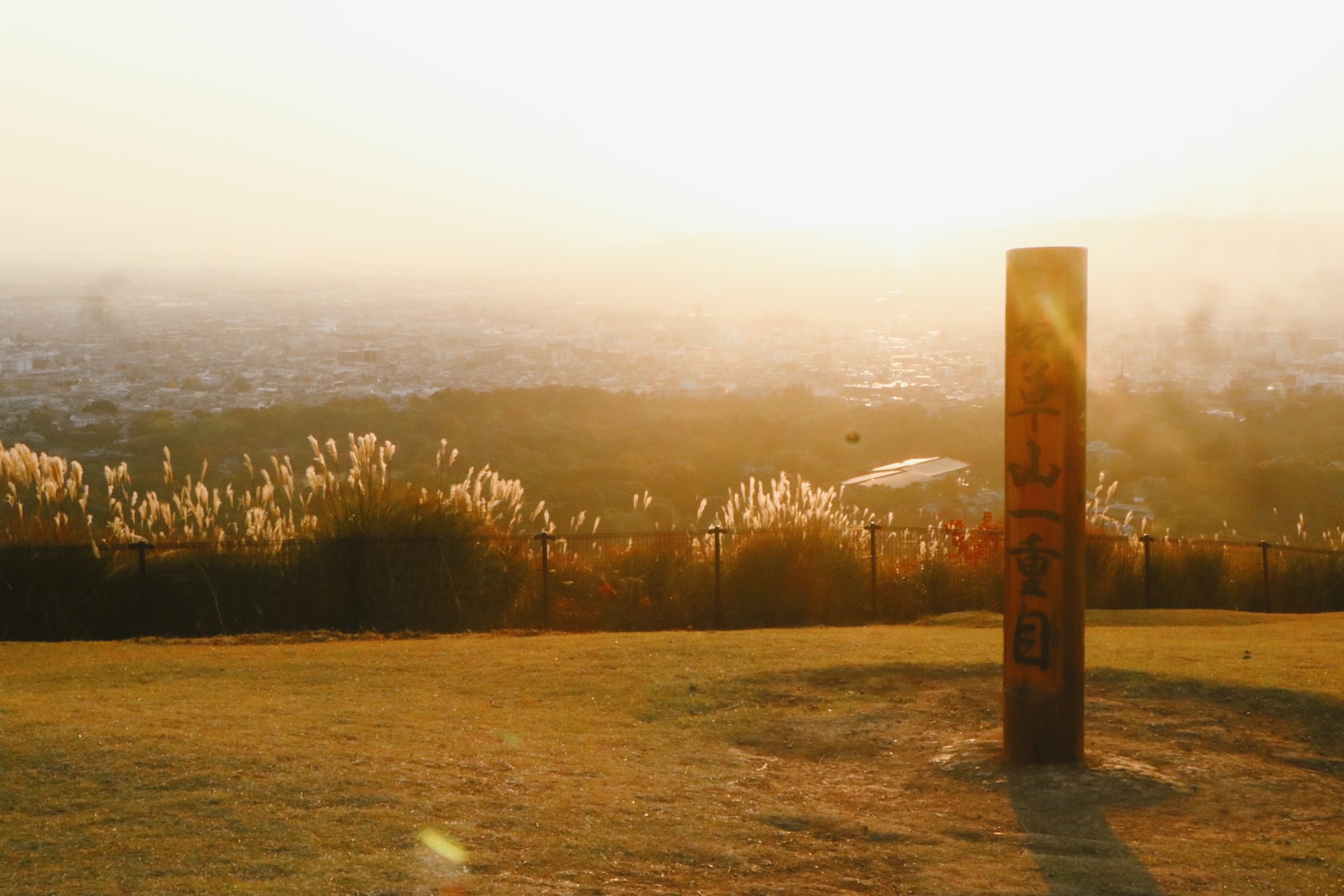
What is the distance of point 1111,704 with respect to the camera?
26.6 feet

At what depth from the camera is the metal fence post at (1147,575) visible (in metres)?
14.8

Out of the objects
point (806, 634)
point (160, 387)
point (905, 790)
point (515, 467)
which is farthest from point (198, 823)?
point (160, 387)

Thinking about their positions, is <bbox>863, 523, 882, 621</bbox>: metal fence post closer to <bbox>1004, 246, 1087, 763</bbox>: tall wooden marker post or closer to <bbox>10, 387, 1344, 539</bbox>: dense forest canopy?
<bbox>1004, 246, 1087, 763</bbox>: tall wooden marker post

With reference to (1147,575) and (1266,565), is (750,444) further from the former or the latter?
(1266,565)

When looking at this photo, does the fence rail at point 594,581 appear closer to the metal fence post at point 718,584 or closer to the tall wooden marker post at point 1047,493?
the metal fence post at point 718,584

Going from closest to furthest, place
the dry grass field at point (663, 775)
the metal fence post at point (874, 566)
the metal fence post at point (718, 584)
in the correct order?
the dry grass field at point (663, 775) < the metal fence post at point (718, 584) < the metal fence post at point (874, 566)

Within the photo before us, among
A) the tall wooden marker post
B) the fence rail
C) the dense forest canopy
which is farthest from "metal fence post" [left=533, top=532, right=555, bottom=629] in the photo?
the dense forest canopy

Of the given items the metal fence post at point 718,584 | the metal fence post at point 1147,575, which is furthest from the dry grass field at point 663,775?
the metal fence post at point 1147,575

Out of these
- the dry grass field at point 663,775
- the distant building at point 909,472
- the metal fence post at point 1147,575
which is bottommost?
the dry grass field at point 663,775

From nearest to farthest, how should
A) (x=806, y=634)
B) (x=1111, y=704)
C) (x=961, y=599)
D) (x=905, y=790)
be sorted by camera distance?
(x=905, y=790), (x=1111, y=704), (x=806, y=634), (x=961, y=599)

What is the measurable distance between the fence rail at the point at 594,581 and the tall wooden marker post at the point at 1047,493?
6.98m

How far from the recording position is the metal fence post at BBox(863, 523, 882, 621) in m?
14.0

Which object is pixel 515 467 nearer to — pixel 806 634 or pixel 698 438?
pixel 698 438

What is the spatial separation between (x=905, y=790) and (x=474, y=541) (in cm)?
768
